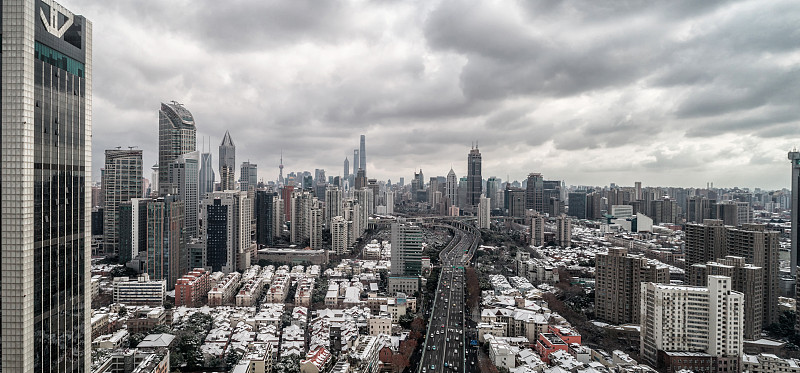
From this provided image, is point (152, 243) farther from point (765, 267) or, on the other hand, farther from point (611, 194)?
point (611, 194)

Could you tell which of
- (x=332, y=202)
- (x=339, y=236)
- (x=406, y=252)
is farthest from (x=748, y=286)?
(x=332, y=202)

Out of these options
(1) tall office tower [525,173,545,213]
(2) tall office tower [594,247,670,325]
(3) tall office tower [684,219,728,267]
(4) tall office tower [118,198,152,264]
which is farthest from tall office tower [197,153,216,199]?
(3) tall office tower [684,219,728,267]

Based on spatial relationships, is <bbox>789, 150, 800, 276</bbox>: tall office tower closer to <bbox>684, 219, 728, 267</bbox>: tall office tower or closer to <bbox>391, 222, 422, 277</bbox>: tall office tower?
<bbox>684, 219, 728, 267</bbox>: tall office tower

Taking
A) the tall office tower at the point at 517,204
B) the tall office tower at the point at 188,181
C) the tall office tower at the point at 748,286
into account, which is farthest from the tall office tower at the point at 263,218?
the tall office tower at the point at 517,204

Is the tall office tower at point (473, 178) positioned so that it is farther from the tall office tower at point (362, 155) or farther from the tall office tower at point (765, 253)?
the tall office tower at point (765, 253)

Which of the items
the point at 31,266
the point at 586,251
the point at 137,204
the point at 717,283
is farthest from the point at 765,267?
the point at 137,204

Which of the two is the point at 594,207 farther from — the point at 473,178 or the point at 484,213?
the point at 473,178
